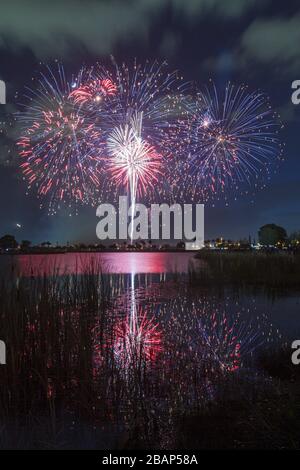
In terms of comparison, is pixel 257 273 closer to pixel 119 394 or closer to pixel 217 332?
pixel 217 332

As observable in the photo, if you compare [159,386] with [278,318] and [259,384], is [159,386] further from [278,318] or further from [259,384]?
[278,318]

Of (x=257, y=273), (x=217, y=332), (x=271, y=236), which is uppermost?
(x=271, y=236)

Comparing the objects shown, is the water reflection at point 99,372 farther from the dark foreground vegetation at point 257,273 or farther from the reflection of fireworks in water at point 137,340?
the dark foreground vegetation at point 257,273

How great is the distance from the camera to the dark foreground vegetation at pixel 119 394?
5176mm

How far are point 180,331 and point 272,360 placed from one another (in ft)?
11.7

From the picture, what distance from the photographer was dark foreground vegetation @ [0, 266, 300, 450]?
17.0 feet

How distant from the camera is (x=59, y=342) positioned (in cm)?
761

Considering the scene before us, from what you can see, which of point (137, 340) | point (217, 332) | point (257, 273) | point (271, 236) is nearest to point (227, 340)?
point (217, 332)

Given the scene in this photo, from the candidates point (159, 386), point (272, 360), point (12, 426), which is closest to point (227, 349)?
point (272, 360)

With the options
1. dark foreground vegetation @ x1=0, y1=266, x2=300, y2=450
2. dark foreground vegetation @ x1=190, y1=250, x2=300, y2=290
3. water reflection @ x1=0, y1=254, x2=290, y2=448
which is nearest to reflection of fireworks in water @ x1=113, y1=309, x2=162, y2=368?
water reflection @ x1=0, y1=254, x2=290, y2=448

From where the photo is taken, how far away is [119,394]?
650cm

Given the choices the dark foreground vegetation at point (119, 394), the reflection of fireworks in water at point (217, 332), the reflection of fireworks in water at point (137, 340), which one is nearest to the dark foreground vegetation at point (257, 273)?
the reflection of fireworks in water at point (217, 332)

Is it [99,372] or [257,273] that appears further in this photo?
[257,273]

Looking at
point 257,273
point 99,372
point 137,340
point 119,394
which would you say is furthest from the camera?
point 257,273
